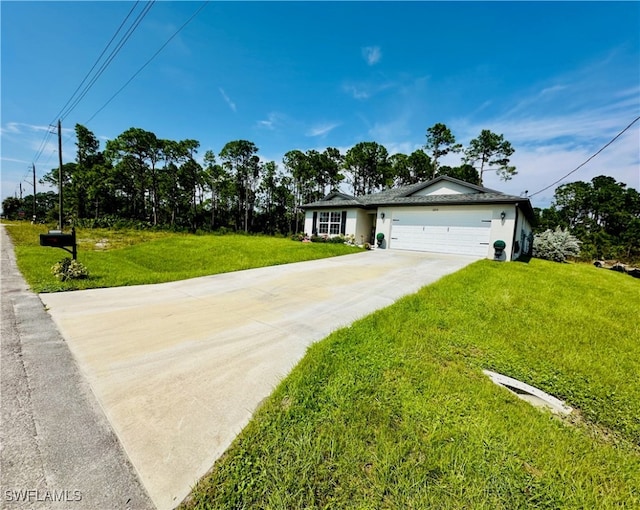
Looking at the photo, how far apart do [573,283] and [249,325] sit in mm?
8945

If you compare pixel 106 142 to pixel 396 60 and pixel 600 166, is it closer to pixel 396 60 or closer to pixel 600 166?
pixel 396 60

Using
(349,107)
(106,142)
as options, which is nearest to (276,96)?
(349,107)

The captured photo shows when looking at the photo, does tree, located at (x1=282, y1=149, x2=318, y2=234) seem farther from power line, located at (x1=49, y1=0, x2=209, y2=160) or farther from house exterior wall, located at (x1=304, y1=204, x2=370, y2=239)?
power line, located at (x1=49, y1=0, x2=209, y2=160)

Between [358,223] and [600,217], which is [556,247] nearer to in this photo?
[358,223]

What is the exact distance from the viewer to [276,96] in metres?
13.1

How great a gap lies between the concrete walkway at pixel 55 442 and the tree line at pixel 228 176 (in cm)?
2845

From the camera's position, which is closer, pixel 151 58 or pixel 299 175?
pixel 151 58

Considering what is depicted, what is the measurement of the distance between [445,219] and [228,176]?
104 feet

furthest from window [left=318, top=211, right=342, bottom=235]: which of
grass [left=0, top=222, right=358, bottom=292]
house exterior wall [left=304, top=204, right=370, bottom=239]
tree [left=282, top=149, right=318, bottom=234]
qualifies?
tree [left=282, top=149, right=318, bottom=234]

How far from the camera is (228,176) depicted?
3591 cm

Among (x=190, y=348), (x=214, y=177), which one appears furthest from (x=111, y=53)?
(x=214, y=177)

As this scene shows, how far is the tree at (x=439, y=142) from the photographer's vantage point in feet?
91.7

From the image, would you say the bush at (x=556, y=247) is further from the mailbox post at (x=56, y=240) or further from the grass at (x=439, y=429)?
the mailbox post at (x=56, y=240)

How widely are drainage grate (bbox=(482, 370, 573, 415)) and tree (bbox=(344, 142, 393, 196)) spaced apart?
3121 cm
